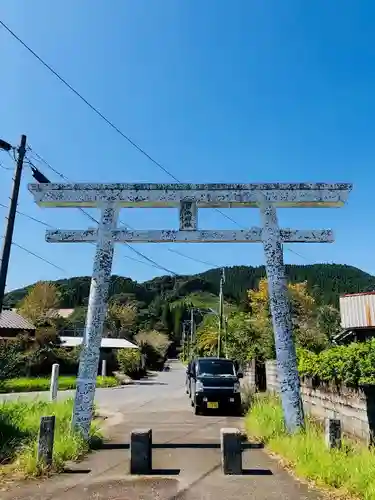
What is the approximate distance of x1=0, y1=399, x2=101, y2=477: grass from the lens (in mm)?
6752

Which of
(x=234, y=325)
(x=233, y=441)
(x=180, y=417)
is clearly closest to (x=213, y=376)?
(x=180, y=417)

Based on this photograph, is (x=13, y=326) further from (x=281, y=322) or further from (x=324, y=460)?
(x=324, y=460)

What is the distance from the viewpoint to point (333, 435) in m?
6.75

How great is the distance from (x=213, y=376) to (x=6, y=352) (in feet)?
25.4

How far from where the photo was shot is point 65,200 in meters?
9.66

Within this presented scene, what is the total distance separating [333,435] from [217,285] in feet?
351

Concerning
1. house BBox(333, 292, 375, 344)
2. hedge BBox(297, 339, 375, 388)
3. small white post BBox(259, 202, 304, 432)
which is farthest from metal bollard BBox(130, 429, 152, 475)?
house BBox(333, 292, 375, 344)

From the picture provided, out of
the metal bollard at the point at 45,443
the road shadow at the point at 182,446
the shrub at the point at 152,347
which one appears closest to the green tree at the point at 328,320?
the shrub at the point at 152,347

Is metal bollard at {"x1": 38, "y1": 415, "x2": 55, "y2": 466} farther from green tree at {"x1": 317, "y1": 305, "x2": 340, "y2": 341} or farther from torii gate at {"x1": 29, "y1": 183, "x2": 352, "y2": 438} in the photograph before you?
green tree at {"x1": 317, "y1": 305, "x2": 340, "y2": 341}

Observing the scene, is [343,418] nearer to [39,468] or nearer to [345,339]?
[39,468]

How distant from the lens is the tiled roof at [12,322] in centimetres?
3234

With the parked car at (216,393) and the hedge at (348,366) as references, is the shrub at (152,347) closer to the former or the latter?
the parked car at (216,393)

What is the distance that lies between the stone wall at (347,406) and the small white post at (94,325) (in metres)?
4.88

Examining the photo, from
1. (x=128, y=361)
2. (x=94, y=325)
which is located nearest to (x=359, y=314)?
(x=94, y=325)
